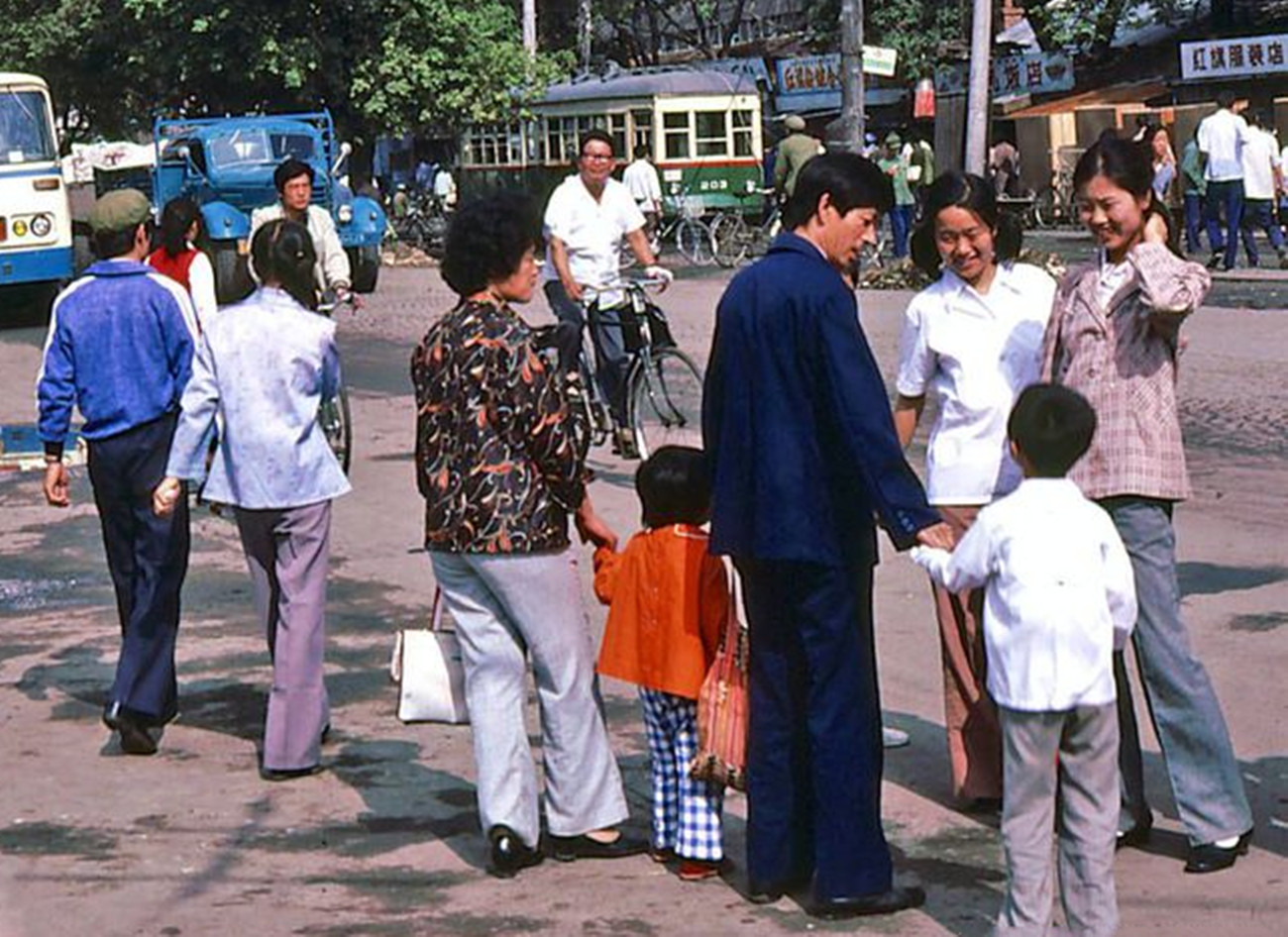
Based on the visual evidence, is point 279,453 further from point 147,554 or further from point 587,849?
point 587,849

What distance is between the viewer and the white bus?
79.4 ft

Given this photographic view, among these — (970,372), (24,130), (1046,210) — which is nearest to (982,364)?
(970,372)

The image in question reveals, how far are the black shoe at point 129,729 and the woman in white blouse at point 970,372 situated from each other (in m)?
2.53

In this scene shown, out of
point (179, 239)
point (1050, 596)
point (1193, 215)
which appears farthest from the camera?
point (1193, 215)

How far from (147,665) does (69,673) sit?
50.6 inches

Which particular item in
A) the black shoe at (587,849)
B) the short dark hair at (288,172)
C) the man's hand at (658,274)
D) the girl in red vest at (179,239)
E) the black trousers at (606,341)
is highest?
the short dark hair at (288,172)

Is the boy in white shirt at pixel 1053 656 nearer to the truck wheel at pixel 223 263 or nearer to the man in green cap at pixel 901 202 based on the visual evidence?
the truck wheel at pixel 223 263

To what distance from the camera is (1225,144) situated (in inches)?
904

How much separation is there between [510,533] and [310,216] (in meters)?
6.90

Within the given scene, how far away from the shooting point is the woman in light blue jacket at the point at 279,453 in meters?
6.82

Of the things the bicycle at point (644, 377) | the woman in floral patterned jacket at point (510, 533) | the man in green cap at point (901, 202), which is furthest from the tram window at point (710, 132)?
the woman in floral patterned jacket at point (510, 533)

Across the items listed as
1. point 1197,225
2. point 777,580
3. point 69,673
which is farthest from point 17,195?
point 777,580

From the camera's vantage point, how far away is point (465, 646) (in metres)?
5.90

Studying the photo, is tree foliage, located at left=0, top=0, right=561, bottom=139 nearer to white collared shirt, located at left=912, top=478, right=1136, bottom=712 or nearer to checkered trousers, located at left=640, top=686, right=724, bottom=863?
checkered trousers, located at left=640, top=686, right=724, bottom=863
